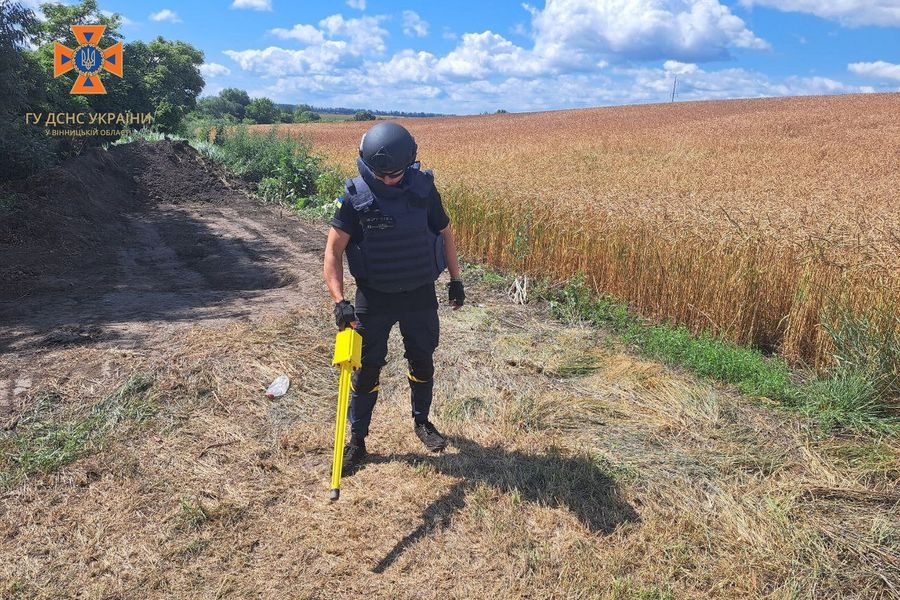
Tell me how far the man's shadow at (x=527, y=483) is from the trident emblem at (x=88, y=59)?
18.5 m

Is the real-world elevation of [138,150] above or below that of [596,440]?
above

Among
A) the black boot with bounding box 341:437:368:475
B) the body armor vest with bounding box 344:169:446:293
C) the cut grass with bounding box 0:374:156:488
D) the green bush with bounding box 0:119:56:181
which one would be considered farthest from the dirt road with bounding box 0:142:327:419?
the body armor vest with bounding box 344:169:446:293

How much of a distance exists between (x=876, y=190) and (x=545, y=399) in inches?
343

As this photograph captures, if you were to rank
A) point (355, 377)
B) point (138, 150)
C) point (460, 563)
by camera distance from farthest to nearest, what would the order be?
point (138, 150) < point (355, 377) < point (460, 563)

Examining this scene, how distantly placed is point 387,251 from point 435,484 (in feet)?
4.37

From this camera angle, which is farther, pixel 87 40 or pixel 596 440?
pixel 87 40

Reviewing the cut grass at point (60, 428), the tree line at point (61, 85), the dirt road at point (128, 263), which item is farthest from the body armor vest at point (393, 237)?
the tree line at point (61, 85)

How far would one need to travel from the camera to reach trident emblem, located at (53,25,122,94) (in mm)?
17438

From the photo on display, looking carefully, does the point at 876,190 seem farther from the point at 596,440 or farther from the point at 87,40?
the point at 87,40

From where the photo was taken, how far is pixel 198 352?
467 centimetres

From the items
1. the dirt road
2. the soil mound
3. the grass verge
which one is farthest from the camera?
the soil mound

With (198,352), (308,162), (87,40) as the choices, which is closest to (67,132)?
(87,40)

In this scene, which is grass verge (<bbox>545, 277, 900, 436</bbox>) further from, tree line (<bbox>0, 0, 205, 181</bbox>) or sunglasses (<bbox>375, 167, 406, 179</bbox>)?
tree line (<bbox>0, 0, 205, 181</bbox>)

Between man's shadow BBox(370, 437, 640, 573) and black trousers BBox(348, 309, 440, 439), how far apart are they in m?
0.35
